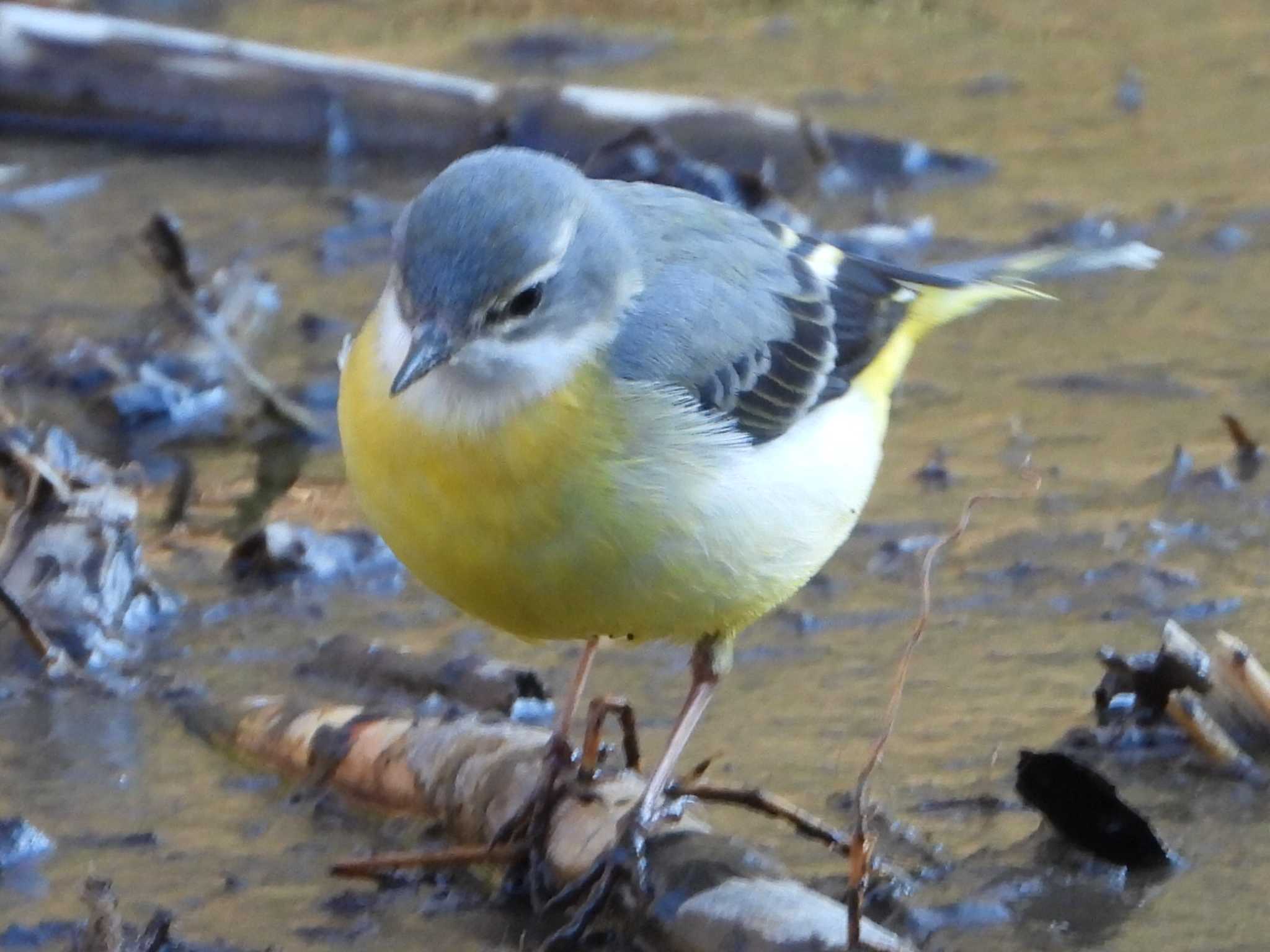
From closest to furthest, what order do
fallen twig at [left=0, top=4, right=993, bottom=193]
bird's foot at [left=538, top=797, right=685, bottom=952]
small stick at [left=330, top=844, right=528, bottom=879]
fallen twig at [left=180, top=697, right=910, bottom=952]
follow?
fallen twig at [left=180, top=697, right=910, bottom=952] → bird's foot at [left=538, top=797, right=685, bottom=952] → small stick at [left=330, top=844, right=528, bottom=879] → fallen twig at [left=0, top=4, right=993, bottom=193]

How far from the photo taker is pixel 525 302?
3689 millimetres

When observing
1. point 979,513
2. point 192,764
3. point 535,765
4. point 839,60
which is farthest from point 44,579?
point 839,60

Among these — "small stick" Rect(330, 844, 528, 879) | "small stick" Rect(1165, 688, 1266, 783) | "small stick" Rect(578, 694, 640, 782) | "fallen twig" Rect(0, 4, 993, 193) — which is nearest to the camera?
"small stick" Rect(330, 844, 528, 879)

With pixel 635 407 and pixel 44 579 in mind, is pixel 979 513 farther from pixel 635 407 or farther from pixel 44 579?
pixel 44 579

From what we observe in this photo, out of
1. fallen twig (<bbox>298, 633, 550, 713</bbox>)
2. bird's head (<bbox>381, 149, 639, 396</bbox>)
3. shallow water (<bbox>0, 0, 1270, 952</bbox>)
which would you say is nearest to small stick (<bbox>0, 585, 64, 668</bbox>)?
shallow water (<bbox>0, 0, 1270, 952</bbox>)

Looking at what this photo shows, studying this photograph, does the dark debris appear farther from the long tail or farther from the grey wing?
the long tail

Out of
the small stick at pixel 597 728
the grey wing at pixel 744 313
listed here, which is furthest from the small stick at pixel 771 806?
the grey wing at pixel 744 313

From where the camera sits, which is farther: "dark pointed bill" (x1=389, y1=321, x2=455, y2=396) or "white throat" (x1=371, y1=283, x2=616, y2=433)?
"white throat" (x1=371, y1=283, x2=616, y2=433)

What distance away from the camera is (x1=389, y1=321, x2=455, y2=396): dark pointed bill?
340 centimetres

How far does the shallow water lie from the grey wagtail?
50cm

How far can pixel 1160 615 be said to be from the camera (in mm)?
4887

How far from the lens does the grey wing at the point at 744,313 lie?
13.3 ft

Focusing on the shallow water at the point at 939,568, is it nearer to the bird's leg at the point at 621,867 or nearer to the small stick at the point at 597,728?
the bird's leg at the point at 621,867

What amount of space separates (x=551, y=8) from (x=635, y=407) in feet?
27.8
